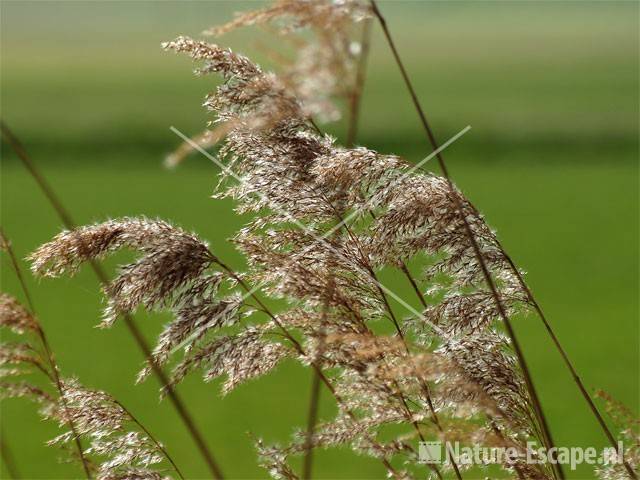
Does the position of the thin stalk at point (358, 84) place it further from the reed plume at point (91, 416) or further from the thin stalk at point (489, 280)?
the reed plume at point (91, 416)

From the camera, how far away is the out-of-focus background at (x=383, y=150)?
1212 centimetres

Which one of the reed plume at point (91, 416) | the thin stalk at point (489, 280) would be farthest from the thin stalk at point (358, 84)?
the reed plume at point (91, 416)

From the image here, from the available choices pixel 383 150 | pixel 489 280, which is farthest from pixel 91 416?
pixel 383 150

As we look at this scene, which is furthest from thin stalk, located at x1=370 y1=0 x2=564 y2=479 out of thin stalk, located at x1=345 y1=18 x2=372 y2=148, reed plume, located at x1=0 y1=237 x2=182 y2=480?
reed plume, located at x1=0 y1=237 x2=182 y2=480


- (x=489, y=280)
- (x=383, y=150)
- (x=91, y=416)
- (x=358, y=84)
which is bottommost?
(x=489, y=280)

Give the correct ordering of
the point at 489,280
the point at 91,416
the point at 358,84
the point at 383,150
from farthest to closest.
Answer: the point at 383,150 → the point at 91,416 → the point at 489,280 → the point at 358,84

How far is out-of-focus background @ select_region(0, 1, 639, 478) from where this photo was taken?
1212 cm

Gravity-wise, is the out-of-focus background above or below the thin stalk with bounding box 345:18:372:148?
above

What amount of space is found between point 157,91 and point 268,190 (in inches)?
2069

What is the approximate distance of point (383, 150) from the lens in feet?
88.0

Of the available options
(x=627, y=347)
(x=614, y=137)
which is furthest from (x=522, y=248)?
(x=614, y=137)

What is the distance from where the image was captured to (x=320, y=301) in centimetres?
175

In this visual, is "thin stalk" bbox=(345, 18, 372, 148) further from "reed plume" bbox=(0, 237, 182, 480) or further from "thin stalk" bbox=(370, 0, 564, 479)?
"reed plume" bbox=(0, 237, 182, 480)

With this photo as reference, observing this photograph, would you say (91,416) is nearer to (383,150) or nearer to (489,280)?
(489,280)
